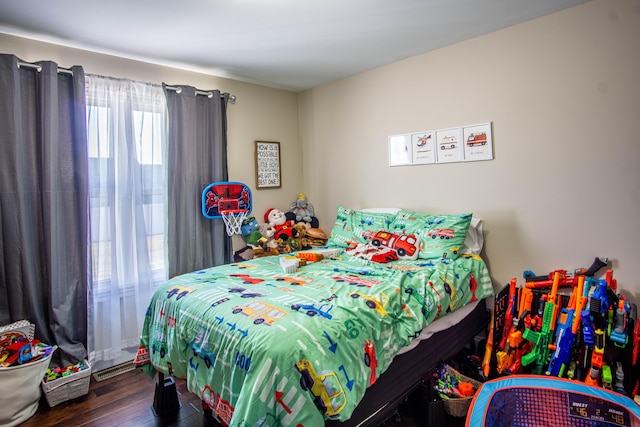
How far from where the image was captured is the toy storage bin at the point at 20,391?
2082 millimetres

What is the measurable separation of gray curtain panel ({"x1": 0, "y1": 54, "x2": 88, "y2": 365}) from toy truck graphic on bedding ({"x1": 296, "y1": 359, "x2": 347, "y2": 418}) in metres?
2.19

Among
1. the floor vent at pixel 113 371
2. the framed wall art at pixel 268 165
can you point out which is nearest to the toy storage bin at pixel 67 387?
the floor vent at pixel 113 371

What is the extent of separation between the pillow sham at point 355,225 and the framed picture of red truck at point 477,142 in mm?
827

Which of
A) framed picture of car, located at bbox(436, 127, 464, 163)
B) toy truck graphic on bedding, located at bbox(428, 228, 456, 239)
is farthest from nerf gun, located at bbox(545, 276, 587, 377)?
framed picture of car, located at bbox(436, 127, 464, 163)

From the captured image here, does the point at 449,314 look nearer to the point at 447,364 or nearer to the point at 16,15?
the point at 447,364

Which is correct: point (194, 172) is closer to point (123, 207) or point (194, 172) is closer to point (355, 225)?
point (123, 207)

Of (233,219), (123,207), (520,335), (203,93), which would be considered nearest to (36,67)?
(123,207)

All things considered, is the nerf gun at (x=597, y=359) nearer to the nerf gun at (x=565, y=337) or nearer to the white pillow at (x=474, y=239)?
the nerf gun at (x=565, y=337)

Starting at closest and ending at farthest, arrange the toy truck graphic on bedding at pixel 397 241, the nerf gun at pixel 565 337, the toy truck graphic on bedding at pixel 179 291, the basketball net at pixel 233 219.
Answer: the nerf gun at pixel 565 337, the toy truck graphic on bedding at pixel 179 291, the toy truck graphic on bedding at pixel 397 241, the basketball net at pixel 233 219

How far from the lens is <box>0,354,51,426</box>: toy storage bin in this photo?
2.08 metres

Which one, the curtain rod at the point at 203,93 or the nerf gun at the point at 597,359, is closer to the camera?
the nerf gun at the point at 597,359

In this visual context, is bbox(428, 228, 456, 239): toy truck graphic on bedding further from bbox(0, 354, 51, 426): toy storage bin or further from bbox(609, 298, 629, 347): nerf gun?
bbox(0, 354, 51, 426): toy storage bin

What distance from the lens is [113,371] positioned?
2.79 metres

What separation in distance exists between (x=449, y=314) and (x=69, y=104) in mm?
3082
